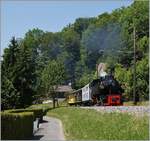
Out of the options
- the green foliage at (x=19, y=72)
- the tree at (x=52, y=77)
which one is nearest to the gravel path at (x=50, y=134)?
the green foliage at (x=19, y=72)

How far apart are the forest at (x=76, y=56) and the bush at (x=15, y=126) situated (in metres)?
19.8

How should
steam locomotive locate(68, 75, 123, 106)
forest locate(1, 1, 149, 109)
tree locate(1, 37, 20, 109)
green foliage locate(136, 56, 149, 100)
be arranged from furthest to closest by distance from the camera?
green foliage locate(136, 56, 149, 100) → forest locate(1, 1, 149, 109) → steam locomotive locate(68, 75, 123, 106) → tree locate(1, 37, 20, 109)

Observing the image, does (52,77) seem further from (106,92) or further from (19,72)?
(106,92)

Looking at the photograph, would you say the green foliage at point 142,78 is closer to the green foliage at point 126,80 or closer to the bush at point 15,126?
the green foliage at point 126,80

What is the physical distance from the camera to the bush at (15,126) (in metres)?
21.7

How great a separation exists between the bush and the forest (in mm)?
19831

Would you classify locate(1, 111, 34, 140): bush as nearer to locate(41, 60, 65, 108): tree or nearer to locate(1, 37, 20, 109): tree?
locate(1, 37, 20, 109): tree

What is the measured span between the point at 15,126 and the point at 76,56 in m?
151

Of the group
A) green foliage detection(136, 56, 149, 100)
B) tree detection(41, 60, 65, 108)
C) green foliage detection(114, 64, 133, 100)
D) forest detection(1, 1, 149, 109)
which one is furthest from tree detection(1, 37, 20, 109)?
tree detection(41, 60, 65, 108)

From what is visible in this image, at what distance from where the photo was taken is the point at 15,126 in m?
22.7

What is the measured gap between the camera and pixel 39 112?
45406 mm

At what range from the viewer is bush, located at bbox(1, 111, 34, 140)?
21.7m

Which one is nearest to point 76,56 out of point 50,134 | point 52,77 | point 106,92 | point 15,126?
point 52,77

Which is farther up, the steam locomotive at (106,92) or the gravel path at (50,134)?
the steam locomotive at (106,92)
